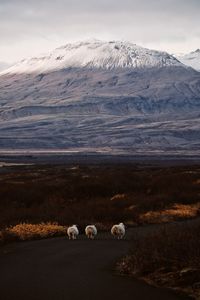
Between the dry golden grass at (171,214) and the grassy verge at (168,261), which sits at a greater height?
the grassy verge at (168,261)

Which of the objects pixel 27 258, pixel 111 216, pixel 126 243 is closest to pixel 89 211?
pixel 111 216

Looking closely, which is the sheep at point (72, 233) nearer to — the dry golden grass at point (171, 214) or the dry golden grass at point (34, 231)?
the dry golden grass at point (34, 231)

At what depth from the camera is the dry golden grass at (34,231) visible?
90.5ft

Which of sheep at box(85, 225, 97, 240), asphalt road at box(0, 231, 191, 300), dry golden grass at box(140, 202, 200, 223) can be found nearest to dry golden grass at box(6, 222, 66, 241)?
asphalt road at box(0, 231, 191, 300)

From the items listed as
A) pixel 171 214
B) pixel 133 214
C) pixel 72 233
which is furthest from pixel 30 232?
pixel 171 214

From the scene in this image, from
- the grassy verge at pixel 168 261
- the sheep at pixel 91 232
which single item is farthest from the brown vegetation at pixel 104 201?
the grassy verge at pixel 168 261

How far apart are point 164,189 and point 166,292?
91.1 feet

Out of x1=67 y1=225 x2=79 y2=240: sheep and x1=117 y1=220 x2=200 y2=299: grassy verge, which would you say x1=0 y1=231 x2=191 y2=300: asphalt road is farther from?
x1=117 y1=220 x2=200 y2=299: grassy verge

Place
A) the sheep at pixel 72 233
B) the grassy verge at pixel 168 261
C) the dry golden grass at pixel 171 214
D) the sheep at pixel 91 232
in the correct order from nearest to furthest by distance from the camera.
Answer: the grassy verge at pixel 168 261 < the sheep at pixel 72 233 < the sheep at pixel 91 232 < the dry golden grass at pixel 171 214

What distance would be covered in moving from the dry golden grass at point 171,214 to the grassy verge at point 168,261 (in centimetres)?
1385

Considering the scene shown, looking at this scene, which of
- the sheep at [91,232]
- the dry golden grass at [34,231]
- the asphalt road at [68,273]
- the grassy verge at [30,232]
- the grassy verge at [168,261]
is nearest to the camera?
the asphalt road at [68,273]

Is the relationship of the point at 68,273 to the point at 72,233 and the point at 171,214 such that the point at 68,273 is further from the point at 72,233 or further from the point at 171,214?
the point at 171,214

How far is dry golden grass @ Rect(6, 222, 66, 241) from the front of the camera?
27594 mm

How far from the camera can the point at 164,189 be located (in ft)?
144
